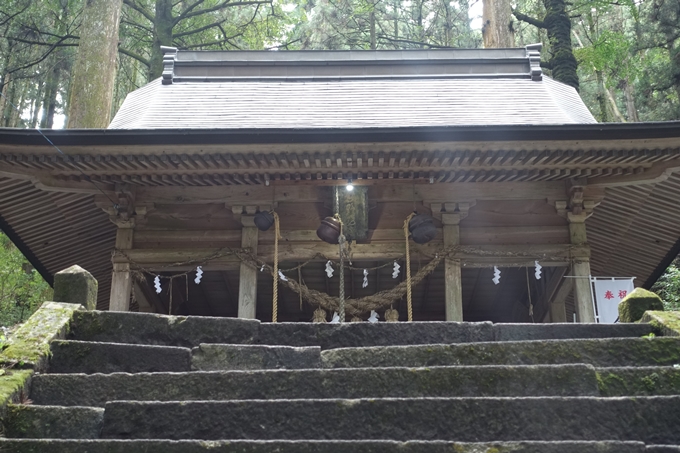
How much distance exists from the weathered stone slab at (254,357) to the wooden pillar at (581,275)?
17.5ft

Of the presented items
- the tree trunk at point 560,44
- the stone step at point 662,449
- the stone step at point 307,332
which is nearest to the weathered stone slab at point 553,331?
the stone step at point 307,332

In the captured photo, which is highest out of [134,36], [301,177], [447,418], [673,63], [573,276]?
[134,36]

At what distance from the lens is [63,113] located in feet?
78.4

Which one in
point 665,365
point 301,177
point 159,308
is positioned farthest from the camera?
point 159,308

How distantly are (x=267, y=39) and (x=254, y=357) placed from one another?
16424 millimetres

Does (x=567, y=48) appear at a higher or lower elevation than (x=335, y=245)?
higher

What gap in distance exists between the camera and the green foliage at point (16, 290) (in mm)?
14375

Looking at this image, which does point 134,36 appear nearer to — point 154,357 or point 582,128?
point 582,128

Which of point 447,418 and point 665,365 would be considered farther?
point 665,365

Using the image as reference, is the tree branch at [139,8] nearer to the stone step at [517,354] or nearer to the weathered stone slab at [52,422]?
the stone step at [517,354]

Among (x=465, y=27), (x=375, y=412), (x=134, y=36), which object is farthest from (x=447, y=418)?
(x=465, y=27)

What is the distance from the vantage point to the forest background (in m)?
14.6

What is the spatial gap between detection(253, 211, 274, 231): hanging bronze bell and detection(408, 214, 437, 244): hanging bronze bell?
5.76ft

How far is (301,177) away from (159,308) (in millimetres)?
3771
